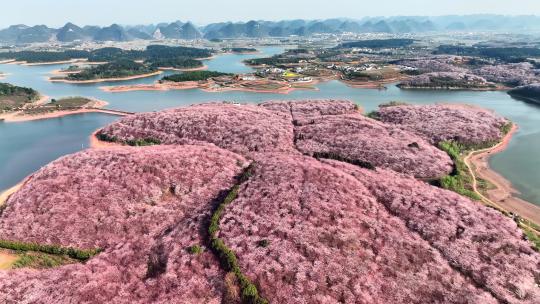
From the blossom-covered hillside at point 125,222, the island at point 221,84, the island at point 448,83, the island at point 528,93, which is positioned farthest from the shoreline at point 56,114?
the island at point 528,93

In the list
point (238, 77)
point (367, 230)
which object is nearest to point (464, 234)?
point (367, 230)

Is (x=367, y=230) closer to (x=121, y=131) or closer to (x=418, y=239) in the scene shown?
(x=418, y=239)

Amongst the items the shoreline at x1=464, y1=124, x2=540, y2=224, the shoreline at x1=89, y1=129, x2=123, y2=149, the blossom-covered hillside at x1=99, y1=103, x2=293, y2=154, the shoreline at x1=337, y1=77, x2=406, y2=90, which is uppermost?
the blossom-covered hillside at x1=99, y1=103, x2=293, y2=154

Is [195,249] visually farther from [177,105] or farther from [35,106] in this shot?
[35,106]

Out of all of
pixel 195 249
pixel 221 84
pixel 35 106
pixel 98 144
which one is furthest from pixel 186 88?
pixel 195 249

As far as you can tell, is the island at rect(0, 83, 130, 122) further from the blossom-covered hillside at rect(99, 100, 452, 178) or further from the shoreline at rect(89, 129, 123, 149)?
the blossom-covered hillside at rect(99, 100, 452, 178)

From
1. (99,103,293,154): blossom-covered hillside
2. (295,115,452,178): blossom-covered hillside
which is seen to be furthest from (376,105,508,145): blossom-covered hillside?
(99,103,293,154): blossom-covered hillside

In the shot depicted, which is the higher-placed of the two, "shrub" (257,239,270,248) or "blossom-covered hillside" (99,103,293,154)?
"blossom-covered hillside" (99,103,293,154)
